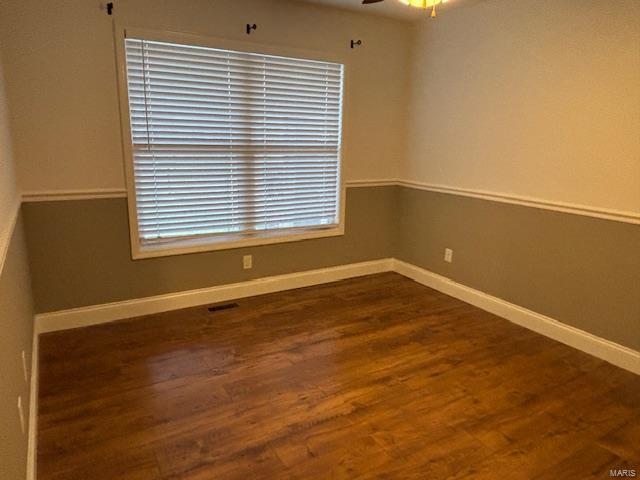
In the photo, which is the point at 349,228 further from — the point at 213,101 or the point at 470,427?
the point at 470,427

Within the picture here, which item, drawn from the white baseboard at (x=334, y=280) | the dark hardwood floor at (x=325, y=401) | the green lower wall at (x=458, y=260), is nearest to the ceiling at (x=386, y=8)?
the green lower wall at (x=458, y=260)

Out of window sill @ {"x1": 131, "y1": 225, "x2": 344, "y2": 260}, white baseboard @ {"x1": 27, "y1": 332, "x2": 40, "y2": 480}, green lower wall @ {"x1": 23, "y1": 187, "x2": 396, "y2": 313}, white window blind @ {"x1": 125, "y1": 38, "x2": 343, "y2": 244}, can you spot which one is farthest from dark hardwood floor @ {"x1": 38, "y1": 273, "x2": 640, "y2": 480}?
white window blind @ {"x1": 125, "y1": 38, "x2": 343, "y2": 244}

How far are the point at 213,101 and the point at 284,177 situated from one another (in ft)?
2.78

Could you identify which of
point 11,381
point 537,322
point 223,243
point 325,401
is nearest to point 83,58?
point 223,243

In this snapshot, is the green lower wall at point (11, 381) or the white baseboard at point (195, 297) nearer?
the green lower wall at point (11, 381)

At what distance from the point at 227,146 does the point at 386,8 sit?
1.72m

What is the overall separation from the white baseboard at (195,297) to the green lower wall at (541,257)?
0.77m

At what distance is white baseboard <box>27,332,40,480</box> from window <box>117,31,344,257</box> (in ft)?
3.30

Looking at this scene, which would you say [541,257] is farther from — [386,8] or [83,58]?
[83,58]

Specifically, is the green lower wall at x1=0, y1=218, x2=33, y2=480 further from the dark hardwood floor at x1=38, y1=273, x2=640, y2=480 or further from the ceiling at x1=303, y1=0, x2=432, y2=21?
the ceiling at x1=303, y1=0, x2=432, y2=21

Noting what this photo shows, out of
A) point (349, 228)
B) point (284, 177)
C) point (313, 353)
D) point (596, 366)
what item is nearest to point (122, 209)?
point (284, 177)

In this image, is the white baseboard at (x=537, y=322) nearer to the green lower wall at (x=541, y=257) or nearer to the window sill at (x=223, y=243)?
the green lower wall at (x=541, y=257)

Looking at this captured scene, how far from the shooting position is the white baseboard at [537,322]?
2.64 m

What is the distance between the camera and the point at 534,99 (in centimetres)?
296
